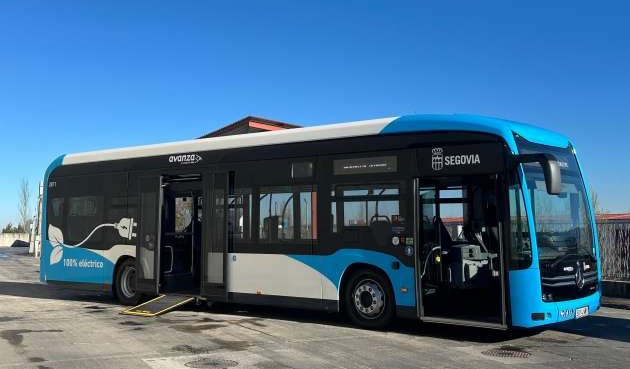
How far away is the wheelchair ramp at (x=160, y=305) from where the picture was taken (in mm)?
11273

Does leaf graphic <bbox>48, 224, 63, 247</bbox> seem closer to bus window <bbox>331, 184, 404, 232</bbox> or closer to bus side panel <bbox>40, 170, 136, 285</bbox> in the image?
bus side panel <bbox>40, 170, 136, 285</bbox>

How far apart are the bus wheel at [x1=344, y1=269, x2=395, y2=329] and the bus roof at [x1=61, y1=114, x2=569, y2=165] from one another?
7.63 feet

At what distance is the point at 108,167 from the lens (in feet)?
44.0

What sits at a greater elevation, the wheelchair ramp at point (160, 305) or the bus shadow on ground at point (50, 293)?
the wheelchair ramp at point (160, 305)

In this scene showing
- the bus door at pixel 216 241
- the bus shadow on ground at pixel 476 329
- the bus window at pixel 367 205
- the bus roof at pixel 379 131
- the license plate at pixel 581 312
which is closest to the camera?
the license plate at pixel 581 312

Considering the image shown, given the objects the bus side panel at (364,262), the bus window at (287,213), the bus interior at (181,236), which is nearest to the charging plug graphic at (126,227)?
the bus interior at (181,236)

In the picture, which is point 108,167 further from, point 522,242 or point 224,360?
point 522,242

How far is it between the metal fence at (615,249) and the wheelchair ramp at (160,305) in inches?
388

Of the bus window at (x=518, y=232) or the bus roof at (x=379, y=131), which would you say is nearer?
the bus window at (x=518, y=232)

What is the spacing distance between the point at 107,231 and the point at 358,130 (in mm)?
6508

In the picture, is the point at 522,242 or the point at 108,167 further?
the point at 108,167

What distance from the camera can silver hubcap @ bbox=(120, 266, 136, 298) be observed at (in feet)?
42.8

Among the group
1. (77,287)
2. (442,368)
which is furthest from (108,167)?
(442,368)

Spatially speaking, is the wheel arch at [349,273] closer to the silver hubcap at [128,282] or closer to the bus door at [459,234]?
the bus door at [459,234]
